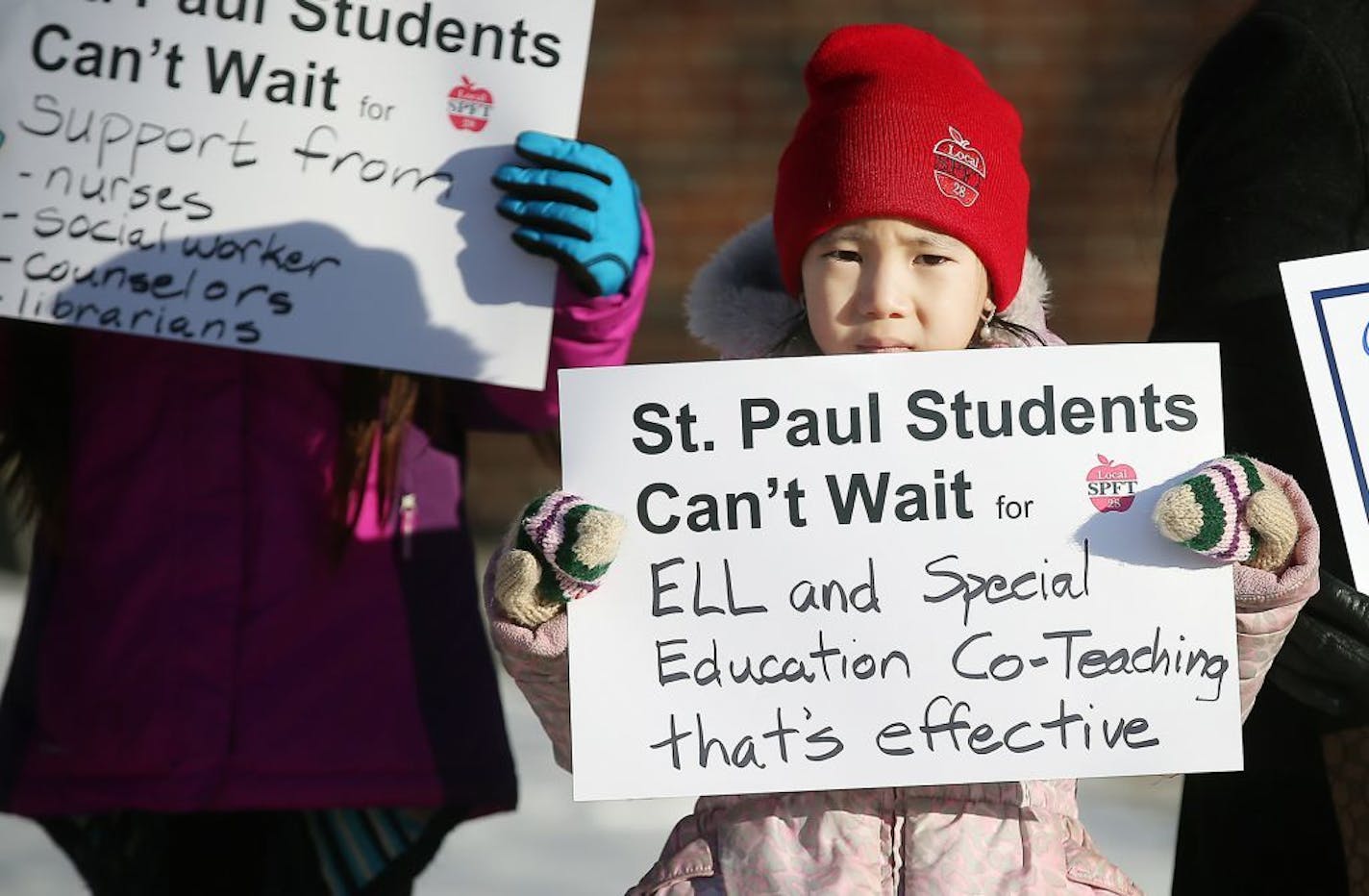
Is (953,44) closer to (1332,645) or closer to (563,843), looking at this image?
(563,843)

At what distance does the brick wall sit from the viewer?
6.15 meters

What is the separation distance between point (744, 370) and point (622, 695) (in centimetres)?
38

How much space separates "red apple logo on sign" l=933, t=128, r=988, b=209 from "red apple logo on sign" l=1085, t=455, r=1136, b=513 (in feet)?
1.16

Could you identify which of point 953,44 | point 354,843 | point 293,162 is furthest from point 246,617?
point 953,44

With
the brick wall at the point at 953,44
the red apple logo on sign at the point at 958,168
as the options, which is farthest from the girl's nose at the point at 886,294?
the brick wall at the point at 953,44

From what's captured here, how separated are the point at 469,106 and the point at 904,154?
2.31ft

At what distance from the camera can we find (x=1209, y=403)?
217cm

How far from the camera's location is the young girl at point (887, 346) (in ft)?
6.85

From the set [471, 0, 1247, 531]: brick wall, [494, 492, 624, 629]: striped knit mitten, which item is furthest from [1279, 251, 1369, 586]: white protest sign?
[471, 0, 1247, 531]: brick wall

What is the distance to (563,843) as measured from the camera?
4727mm

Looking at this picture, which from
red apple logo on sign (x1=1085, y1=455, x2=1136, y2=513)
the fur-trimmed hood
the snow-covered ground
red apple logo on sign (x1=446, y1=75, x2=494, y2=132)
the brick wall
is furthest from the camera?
the brick wall

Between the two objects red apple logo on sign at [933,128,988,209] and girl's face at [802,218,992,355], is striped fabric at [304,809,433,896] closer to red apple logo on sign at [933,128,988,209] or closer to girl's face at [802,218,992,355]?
girl's face at [802,218,992,355]

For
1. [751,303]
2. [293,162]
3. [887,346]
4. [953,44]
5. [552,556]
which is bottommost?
[552,556]

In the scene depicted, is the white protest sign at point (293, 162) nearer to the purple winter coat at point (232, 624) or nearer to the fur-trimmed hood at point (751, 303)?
the purple winter coat at point (232, 624)
